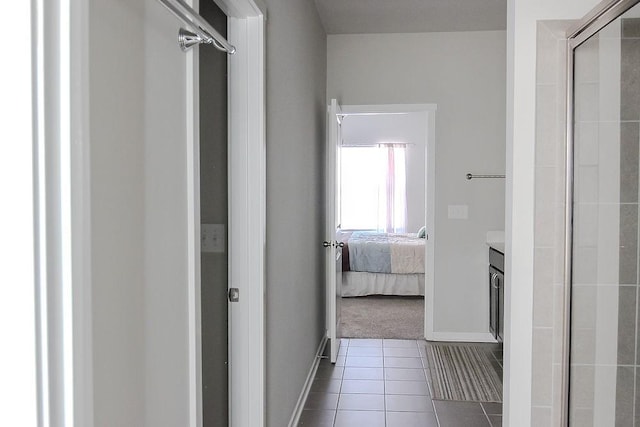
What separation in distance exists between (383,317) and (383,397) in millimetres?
2275

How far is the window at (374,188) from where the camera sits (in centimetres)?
978

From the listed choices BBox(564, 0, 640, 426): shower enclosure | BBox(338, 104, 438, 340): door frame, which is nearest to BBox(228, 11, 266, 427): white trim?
Answer: BBox(564, 0, 640, 426): shower enclosure

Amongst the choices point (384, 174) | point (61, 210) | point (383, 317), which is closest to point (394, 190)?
point (384, 174)

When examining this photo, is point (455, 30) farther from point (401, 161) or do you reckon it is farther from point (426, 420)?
point (401, 161)

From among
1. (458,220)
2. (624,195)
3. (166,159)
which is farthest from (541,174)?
(458,220)

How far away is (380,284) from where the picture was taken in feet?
22.4

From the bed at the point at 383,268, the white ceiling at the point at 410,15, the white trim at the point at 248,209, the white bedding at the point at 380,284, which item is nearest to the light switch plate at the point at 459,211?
the white ceiling at the point at 410,15

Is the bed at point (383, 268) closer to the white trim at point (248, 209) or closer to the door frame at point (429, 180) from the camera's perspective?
the door frame at point (429, 180)

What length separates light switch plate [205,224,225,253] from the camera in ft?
7.27

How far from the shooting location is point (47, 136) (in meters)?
0.69

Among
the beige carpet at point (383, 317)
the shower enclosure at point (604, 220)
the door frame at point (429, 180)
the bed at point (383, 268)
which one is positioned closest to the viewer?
the shower enclosure at point (604, 220)

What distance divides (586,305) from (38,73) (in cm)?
196

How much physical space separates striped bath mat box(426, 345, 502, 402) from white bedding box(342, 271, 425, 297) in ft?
6.44

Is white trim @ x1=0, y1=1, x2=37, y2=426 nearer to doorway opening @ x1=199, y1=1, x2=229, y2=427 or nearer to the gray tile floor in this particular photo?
doorway opening @ x1=199, y1=1, x2=229, y2=427
